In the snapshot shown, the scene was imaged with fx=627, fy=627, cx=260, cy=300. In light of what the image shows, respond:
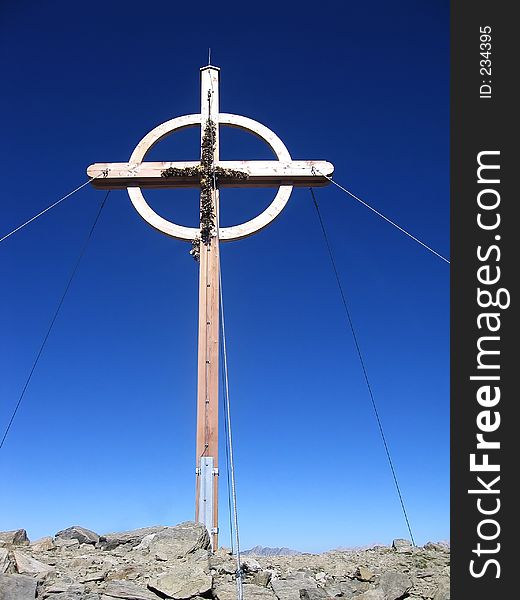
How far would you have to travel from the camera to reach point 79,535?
6.70 meters

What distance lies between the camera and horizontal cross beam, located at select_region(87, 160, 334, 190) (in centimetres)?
838

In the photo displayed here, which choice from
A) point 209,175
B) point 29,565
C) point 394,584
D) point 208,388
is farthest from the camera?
point 209,175

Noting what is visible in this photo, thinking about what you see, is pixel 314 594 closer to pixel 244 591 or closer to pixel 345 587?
pixel 345 587

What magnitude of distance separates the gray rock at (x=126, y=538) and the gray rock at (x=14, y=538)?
759 mm

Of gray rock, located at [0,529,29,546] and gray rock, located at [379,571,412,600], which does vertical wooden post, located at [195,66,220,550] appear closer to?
gray rock, located at [0,529,29,546]

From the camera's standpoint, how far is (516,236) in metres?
4.89

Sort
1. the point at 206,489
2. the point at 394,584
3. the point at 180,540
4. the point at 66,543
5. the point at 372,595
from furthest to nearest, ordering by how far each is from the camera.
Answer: the point at 206,489, the point at 66,543, the point at 180,540, the point at 394,584, the point at 372,595

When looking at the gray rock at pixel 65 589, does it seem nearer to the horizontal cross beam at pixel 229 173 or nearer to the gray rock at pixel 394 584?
the gray rock at pixel 394 584

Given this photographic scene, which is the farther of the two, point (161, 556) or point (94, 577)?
point (161, 556)

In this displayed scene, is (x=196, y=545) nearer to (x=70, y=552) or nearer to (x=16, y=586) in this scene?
(x=70, y=552)

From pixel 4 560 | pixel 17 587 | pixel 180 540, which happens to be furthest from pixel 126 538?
pixel 17 587

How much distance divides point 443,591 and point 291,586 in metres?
1.25

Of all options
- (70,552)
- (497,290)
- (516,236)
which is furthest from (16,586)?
(516,236)

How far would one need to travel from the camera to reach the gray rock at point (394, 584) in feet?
17.1
